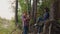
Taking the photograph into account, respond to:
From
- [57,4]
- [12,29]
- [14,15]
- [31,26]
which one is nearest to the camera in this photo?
[57,4]

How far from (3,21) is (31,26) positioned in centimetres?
371

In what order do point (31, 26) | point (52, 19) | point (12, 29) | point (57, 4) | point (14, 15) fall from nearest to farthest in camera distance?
point (52, 19) < point (57, 4) < point (31, 26) < point (12, 29) < point (14, 15)

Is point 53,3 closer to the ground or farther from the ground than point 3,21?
farther from the ground

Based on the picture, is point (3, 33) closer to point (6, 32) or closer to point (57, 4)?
point (6, 32)

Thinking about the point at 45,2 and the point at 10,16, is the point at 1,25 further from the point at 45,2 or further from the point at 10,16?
the point at 45,2

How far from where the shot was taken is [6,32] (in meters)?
13.5

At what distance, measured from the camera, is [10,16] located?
50.6ft

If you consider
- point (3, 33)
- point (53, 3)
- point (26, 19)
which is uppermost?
point (53, 3)

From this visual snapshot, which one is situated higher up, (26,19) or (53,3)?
(53,3)

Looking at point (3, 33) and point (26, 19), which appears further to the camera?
point (3, 33)

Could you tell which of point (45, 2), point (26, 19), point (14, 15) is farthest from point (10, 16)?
point (26, 19)

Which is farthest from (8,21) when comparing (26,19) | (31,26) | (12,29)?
(26,19)

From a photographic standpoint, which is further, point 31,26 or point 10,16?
point 10,16

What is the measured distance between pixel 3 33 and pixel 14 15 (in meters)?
2.19
